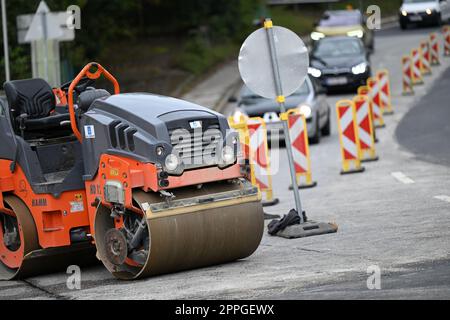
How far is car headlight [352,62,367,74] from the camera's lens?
116 ft

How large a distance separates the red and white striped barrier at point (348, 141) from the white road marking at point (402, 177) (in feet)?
3.41

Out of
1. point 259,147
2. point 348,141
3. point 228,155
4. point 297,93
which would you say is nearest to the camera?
point 228,155

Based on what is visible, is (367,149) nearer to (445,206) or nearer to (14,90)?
(445,206)

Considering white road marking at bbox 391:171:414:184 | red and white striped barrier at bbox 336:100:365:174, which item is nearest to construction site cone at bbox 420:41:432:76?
red and white striped barrier at bbox 336:100:365:174

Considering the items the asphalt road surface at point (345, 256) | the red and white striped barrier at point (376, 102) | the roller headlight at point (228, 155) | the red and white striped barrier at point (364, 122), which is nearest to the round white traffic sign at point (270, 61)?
the asphalt road surface at point (345, 256)

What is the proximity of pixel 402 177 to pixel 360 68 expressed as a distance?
16.4m

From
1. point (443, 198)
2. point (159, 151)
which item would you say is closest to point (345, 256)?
point (159, 151)

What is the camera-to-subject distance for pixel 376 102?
1080 inches

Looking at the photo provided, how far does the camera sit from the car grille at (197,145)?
11008mm

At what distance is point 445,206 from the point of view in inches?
591

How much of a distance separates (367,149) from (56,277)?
1090 centimetres

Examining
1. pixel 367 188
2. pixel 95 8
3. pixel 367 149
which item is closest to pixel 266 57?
pixel 367 188

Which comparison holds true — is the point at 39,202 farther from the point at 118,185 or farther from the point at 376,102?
the point at 376,102

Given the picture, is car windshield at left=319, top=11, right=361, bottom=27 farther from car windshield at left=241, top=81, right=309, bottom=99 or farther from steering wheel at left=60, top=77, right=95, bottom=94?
steering wheel at left=60, top=77, right=95, bottom=94
